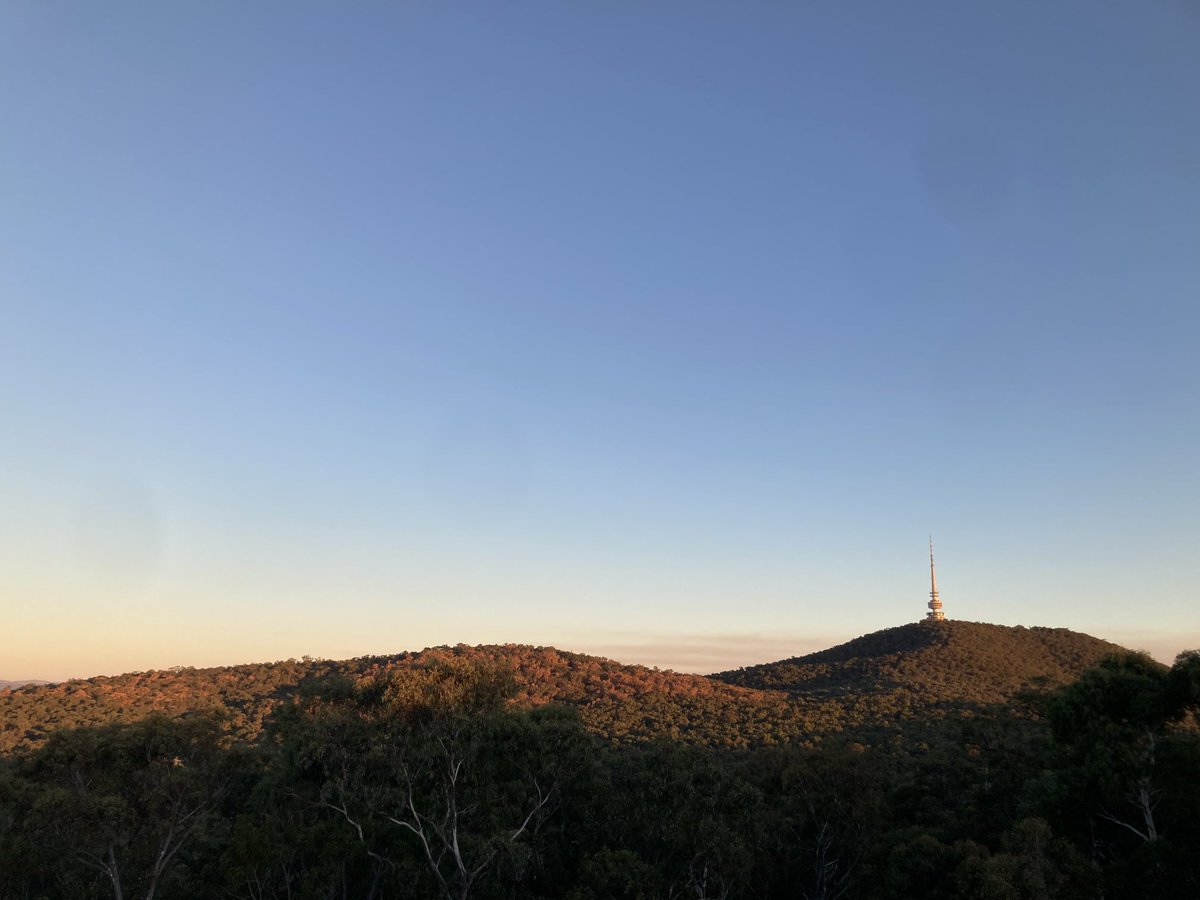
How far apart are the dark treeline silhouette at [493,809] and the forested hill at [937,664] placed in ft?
206

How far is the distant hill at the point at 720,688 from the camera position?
75.8m

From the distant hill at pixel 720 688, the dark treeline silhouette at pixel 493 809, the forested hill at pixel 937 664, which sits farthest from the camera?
the forested hill at pixel 937 664

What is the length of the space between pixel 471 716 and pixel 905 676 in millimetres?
92255

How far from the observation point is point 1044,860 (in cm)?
2680

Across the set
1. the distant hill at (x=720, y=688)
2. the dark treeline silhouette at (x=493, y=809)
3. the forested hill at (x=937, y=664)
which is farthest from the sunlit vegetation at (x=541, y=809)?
the forested hill at (x=937, y=664)

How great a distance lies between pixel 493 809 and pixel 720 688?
7398 centimetres

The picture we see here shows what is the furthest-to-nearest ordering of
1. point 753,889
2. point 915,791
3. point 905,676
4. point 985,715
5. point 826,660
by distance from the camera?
point 826,660 → point 905,676 → point 985,715 → point 915,791 → point 753,889

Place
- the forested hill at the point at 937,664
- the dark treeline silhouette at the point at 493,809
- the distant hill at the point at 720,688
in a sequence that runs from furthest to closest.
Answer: the forested hill at the point at 937,664 < the distant hill at the point at 720,688 < the dark treeline silhouette at the point at 493,809

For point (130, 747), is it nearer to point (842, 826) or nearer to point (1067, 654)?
point (842, 826)

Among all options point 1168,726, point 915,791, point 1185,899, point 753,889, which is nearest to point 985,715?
point 915,791

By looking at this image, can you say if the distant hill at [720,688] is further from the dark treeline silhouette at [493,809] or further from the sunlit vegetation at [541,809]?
the dark treeline silhouette at [493,809]

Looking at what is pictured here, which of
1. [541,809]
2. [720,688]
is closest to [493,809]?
[541,809]

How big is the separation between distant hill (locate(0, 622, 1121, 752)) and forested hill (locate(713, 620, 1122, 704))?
290mm

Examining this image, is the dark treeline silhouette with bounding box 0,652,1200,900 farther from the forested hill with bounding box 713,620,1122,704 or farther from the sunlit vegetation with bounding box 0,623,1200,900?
the forested hill with bounding box 713,620,1122,704
